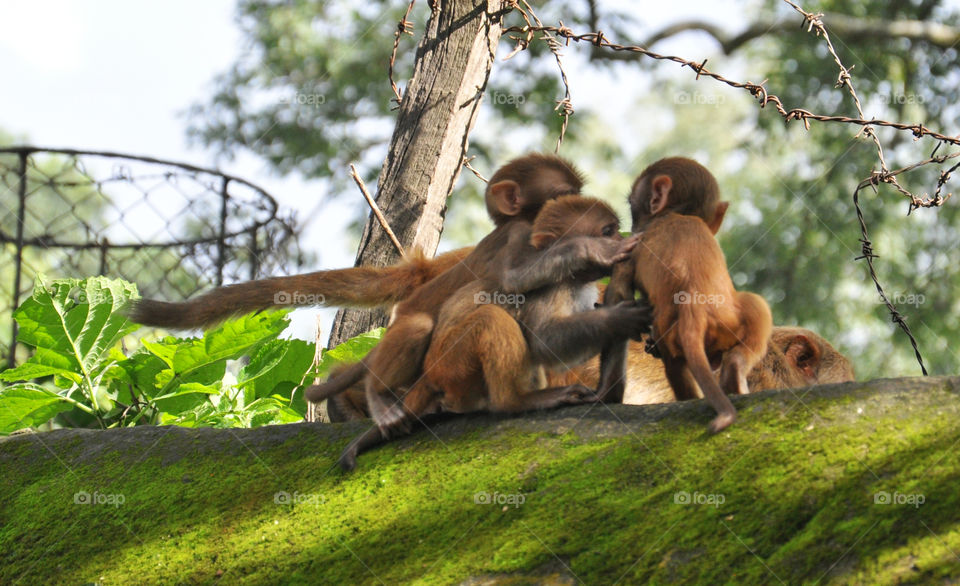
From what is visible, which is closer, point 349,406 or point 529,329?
point 529,329

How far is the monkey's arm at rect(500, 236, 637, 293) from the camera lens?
11.9ft

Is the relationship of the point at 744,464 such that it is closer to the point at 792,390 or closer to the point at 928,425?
the point at 792,390

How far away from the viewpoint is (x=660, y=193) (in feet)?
11.9

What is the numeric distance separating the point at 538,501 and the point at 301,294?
177cm

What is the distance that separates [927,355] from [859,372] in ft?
6.14

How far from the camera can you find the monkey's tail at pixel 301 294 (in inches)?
162
